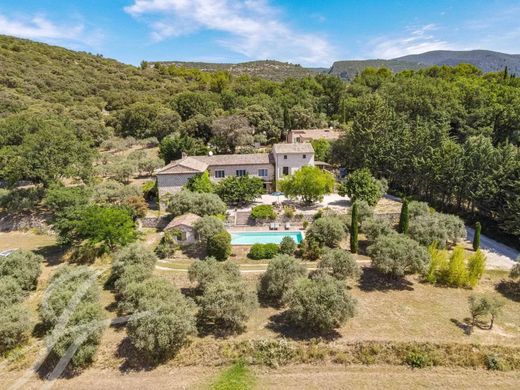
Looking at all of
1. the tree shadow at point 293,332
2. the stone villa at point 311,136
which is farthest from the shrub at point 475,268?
the stone villa at point 311,136

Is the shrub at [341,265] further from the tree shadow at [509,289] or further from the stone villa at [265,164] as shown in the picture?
the stone villa at [265,164]

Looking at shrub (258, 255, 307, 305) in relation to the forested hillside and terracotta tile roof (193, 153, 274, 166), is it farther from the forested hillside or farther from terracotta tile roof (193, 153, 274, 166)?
terracotta tile roof (193, 153, 274, 166)

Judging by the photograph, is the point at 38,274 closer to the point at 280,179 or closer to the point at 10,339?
the point at 10,339

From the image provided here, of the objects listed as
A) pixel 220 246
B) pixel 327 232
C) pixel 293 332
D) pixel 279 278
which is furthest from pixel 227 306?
pixel 327 232

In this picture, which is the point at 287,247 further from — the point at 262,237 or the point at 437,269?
the point at 437,269

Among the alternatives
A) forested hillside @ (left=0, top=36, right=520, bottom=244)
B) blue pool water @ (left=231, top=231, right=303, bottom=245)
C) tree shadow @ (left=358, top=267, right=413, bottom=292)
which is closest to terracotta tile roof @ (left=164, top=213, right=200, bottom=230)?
blue pool water @ (left=231, top=231, right=303, bottom=245)

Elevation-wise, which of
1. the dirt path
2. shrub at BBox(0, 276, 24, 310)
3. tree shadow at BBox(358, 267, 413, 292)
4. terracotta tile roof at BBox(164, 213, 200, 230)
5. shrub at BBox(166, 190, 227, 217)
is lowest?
tree shadow at BBox(358, 267, 413, 292)

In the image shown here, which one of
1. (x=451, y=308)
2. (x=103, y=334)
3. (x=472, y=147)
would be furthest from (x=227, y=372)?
(x=472, y=147)
